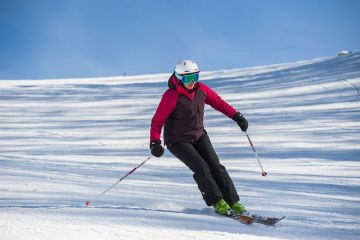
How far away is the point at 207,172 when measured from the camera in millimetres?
4098

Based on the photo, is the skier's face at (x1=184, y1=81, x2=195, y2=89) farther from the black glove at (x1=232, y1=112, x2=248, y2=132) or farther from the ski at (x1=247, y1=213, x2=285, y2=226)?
the ski at (x1=247, y1=213, x2=285, y2=226)

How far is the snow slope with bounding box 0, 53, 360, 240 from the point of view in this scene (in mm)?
3303

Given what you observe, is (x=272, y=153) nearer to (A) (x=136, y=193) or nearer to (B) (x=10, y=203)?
(A) (x=136, y=193)

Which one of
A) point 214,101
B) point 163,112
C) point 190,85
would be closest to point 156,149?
point 163,112

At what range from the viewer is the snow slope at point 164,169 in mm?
3303

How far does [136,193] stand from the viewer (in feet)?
16.2

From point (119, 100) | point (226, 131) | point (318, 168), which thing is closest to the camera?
point (318, 168)

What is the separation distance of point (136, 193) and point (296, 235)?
6.45ft

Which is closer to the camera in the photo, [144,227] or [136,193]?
[144,227]

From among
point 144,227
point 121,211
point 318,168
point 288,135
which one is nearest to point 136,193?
point 121,211

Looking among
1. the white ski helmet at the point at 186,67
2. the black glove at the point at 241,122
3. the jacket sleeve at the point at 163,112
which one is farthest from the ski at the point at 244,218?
the white ski helmet at the point at 186,67

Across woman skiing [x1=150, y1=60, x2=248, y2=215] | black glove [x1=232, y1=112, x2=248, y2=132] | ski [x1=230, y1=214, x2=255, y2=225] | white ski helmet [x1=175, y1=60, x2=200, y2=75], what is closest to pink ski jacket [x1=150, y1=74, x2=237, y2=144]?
woman skiing [x1=150, y1=60, x2=248, y2=215]

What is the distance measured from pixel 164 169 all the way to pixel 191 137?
8.95ft

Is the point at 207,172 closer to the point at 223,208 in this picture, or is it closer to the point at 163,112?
the point at 223,208
